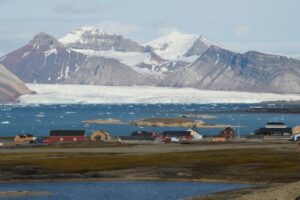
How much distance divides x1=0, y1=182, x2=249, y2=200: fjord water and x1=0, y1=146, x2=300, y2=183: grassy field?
357cm

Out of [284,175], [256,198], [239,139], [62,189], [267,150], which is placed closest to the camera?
[256,198]

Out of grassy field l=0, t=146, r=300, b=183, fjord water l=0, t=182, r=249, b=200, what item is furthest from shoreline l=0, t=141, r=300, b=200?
fjord water l=0, t=182, r=249, b=200

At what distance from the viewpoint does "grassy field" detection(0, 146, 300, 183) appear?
2530 inches

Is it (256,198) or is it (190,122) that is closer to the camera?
(256,198)

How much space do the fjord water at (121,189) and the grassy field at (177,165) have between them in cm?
357

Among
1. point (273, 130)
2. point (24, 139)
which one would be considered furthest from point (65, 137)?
point (273, 130)

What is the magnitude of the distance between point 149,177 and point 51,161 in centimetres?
1366

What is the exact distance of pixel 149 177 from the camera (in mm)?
64750

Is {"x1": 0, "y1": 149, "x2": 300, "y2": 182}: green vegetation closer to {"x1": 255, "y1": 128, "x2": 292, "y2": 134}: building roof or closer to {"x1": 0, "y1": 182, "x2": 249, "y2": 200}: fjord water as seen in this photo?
{"x1": 0, "y1": 182, "x2": 249, "y2": 200}: fjord water

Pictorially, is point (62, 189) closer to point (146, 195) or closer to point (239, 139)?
point (146, 195)

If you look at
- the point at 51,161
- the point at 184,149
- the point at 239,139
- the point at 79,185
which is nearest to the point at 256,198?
the point at 79,185

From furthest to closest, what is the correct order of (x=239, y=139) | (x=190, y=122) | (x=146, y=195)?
1. (x=190, y=122)
2. (x=239, y=139)
3. (x=146, y=195)

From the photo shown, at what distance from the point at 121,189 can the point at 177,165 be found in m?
13.5

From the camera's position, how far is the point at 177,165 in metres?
70.5
